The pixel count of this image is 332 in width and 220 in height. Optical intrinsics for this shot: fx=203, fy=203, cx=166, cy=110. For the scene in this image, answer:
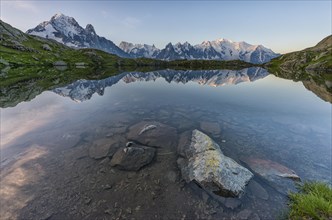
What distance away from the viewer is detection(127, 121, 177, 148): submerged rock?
59.1 feet

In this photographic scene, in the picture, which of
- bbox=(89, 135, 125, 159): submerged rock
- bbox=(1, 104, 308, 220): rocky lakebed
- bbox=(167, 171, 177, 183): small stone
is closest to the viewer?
bbox=(1, 104, 308, 220): rocky lakebed

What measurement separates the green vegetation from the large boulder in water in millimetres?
2507

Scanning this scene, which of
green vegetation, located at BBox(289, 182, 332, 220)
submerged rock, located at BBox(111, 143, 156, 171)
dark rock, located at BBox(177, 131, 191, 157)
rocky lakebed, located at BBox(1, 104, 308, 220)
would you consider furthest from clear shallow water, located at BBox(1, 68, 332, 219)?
dark rock, located at BBox(177, 131, 191, 157)

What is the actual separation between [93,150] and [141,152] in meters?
4.21

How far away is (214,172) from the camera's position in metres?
11.8


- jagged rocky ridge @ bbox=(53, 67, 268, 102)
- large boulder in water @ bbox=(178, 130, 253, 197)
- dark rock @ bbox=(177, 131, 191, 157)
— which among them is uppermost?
large boulder in water @ bbox=(178, 130, 253, 197)

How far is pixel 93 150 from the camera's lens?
54.1 ft

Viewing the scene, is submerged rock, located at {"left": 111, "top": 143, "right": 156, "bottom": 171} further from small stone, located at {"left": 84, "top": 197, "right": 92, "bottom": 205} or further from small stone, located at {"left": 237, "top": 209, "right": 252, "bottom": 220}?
small stone, located at {"left": 237, "top": 209, "right": 252, "bottom": 220}

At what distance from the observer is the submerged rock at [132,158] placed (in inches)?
553

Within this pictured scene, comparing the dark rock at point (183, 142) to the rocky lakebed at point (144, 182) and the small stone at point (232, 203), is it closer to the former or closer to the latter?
the rocky lakebed at point (144, 182)

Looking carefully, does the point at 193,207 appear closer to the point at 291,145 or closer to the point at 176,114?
the point at 291,145

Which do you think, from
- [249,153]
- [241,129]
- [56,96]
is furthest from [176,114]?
[56,96]

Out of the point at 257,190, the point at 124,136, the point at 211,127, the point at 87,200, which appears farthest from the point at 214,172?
the point at 211,127

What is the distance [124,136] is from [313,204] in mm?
14844
